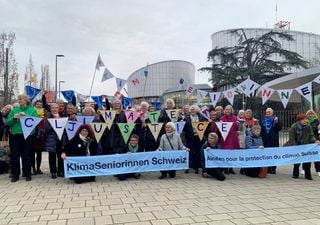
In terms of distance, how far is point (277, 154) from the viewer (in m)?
8.91

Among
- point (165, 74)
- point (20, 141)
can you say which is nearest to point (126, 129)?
point (20, 141)

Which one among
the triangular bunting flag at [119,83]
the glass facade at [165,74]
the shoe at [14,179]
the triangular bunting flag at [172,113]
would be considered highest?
the glass facade at [165,74]

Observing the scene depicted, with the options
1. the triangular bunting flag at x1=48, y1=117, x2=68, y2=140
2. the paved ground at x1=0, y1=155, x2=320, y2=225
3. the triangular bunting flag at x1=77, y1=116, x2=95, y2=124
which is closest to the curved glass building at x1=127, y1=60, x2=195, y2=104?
the triangular bunting flag at x1=77, y1=116, x2=95, y2=124

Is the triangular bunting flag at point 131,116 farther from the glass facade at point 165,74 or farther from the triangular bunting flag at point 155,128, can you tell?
the glass facade at point 165,74

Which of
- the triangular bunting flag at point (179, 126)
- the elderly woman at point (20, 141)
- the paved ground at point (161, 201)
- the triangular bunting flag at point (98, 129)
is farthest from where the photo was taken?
the triangular bunting flag at point (179, 126)

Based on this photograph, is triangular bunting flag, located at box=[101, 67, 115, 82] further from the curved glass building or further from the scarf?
the curved glass building

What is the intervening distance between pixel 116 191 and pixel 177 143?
2.44 m

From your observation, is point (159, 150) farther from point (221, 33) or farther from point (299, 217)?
point (221, 33)

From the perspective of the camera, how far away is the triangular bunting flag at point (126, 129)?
28.7 ft

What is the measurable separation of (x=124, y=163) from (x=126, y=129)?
949 millimetres

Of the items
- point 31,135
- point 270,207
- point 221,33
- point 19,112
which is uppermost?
point 221,33

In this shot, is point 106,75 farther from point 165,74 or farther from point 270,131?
point 165,74

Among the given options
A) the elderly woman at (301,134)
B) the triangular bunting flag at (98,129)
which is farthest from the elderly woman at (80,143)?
the elderly woman at (301,134)

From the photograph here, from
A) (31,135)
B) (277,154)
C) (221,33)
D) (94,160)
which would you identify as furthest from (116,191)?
(221,33)
